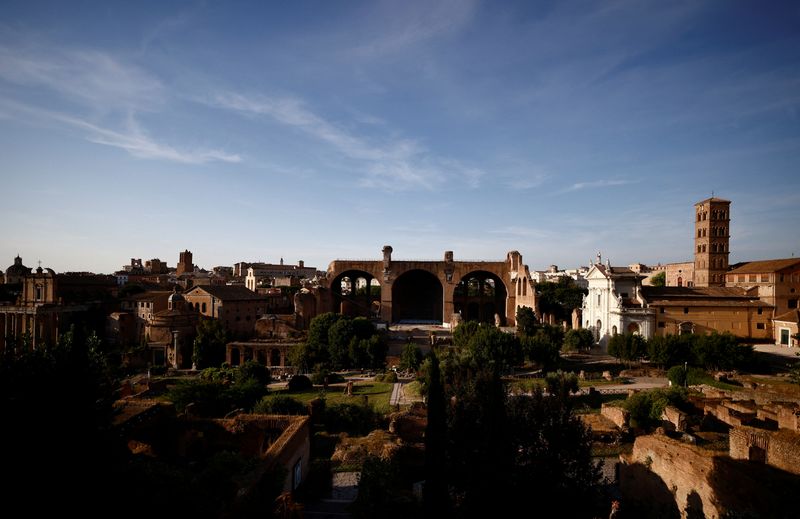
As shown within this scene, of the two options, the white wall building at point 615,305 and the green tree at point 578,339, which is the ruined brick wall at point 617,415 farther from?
the white wall building at point 615,305

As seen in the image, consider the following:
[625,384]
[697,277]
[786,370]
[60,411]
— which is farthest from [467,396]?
[697,277]

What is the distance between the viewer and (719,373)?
26406 mm

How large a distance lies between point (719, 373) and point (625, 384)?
5.87 meters

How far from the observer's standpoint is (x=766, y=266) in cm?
3866

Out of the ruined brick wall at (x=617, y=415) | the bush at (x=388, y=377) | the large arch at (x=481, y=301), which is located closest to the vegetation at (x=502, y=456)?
the ruined brick wall at (x=617, y=415)

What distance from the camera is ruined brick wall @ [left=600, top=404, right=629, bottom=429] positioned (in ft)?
57.2

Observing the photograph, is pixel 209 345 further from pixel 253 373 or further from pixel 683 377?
pixel 683 377

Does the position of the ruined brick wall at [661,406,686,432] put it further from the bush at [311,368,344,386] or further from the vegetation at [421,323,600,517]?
the bush at [311,368,344,386]

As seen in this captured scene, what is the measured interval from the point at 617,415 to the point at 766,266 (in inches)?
1229

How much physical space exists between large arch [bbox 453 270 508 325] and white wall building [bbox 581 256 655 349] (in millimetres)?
12777

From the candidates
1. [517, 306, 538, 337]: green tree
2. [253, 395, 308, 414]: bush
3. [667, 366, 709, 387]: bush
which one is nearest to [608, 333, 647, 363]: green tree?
[667, 366, 709, 387]: bush

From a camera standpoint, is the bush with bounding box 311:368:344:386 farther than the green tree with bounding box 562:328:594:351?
No

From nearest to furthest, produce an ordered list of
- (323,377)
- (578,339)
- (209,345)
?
(323,377) < (578,339) < (209,345)

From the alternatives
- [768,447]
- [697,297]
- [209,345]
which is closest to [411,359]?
[209,345]
